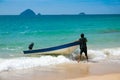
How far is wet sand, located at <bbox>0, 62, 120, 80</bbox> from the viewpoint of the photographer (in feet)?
42.2

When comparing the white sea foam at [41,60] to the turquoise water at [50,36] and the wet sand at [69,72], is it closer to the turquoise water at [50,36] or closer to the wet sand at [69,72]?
the wet sand at [69,72]

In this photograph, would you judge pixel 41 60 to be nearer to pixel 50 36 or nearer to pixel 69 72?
pixel 69 72

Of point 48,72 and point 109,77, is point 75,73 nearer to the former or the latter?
point 48,72

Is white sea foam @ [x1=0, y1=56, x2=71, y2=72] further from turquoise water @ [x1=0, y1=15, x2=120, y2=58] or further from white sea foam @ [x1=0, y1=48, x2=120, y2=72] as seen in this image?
turquoise water @ [x1=0, y1=15, x2=120, y2=58]

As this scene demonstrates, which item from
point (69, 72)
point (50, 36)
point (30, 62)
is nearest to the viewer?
point (69, 72)

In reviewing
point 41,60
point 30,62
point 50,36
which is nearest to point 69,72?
point 30,62

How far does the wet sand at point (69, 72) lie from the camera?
12.9 m

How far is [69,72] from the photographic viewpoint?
14016 mm

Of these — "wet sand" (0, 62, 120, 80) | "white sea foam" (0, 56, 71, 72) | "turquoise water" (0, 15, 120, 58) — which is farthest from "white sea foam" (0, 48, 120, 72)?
"turquoise water" (0, 15, 120, 58)

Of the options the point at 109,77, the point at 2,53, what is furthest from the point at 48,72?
the point at 2,53

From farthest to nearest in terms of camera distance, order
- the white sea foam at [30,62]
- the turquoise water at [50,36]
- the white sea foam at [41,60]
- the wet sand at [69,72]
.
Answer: the turquoise water at [50,36], the white sea foam at [41,60], the white sea foam at [30,62], the wet sand at [69,72]

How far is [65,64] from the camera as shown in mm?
16203

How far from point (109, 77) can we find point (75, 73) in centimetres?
236

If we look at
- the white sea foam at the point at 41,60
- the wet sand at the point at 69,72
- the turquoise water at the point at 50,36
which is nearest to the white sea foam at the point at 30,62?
the white sea foam at the point at 41,60
